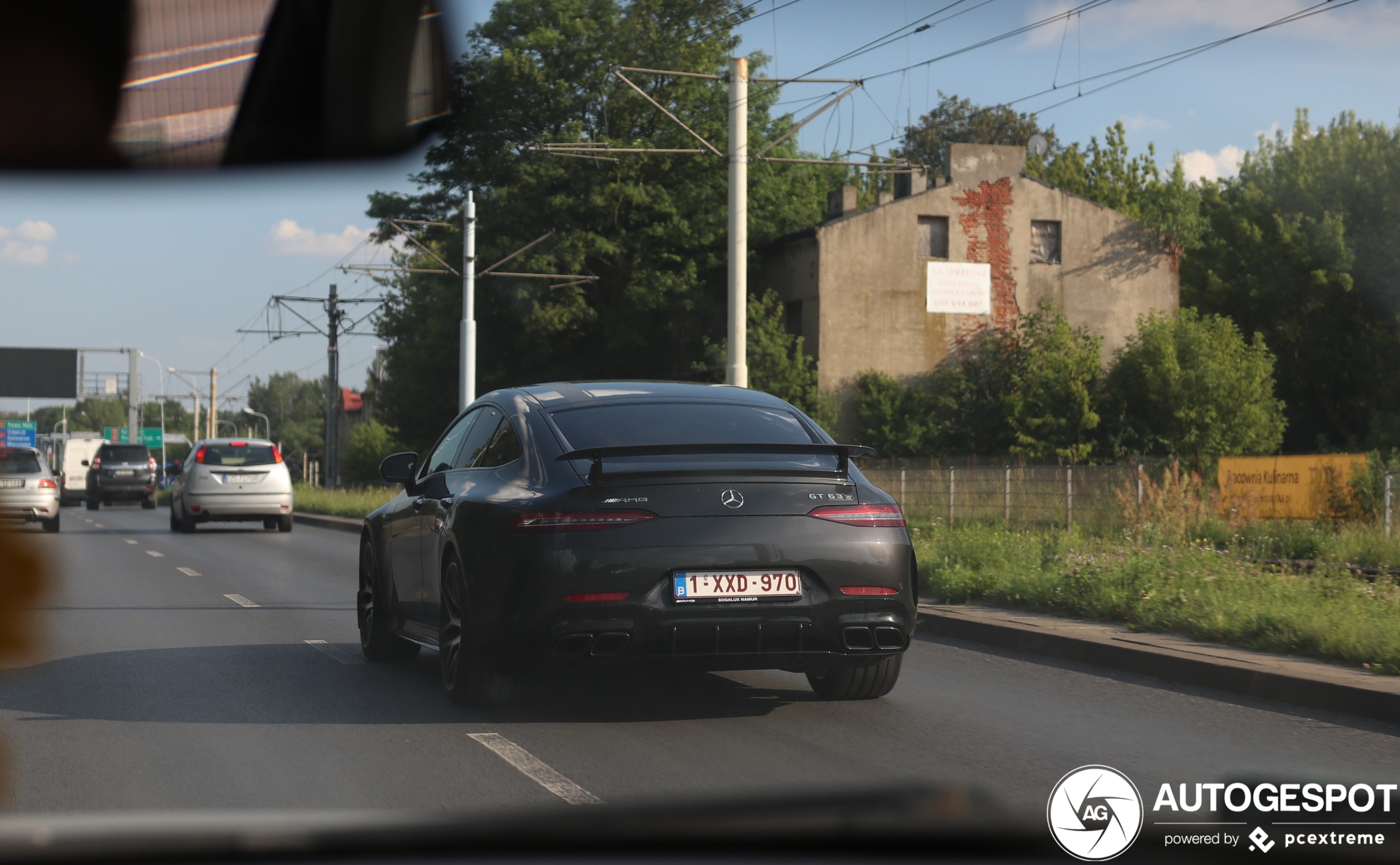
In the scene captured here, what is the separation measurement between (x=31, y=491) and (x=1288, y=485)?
2248cm

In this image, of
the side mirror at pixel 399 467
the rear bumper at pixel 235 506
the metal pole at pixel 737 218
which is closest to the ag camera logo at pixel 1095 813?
the side mirror at pixel 399 467

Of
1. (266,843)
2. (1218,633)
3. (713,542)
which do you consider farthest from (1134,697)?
(266,843)

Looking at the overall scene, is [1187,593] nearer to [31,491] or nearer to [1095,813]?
[1095,813]

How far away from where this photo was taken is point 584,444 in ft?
23.5

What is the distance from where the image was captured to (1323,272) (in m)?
54.5

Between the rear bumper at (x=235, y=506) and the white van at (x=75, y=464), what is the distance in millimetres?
32800

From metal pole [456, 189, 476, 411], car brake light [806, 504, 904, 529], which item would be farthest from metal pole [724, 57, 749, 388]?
car brake light [806, 504, 904, 529]

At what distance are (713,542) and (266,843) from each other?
4380 mm

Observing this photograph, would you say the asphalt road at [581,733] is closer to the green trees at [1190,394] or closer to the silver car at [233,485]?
the silver car at [233,485]

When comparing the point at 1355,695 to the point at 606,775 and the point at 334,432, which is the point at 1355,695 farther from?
the point at 334,432

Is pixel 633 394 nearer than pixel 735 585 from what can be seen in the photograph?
No

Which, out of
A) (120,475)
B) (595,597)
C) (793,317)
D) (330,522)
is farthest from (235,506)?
(793,317)

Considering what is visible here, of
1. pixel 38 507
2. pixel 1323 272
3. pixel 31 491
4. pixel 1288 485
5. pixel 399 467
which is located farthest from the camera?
pixel 1323 272

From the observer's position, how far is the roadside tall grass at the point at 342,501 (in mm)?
35469
